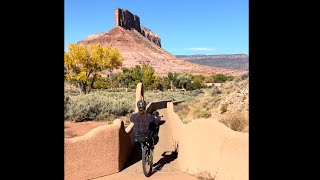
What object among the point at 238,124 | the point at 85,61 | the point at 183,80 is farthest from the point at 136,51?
the point at 238,124

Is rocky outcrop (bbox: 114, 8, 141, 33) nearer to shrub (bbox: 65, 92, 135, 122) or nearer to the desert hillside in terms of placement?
the desert hillside

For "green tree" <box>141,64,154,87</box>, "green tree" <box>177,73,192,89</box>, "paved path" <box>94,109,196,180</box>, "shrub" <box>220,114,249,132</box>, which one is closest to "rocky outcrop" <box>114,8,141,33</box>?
"green tree" <box>177,73,192,89</box>

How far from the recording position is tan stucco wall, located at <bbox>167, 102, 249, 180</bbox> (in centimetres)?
563

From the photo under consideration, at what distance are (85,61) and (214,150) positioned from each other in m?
40.6

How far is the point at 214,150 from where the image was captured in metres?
6.80

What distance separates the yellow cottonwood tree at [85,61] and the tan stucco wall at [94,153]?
121 feet

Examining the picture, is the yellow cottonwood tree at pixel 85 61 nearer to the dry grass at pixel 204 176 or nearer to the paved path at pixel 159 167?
the paved path at pixel 159 167

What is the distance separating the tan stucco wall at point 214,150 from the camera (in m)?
5.63

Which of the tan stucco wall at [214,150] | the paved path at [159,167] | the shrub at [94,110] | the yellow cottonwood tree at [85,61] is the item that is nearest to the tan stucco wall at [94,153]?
the paved path at [159,167]

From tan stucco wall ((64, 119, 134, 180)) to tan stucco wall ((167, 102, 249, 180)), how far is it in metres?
1.62
